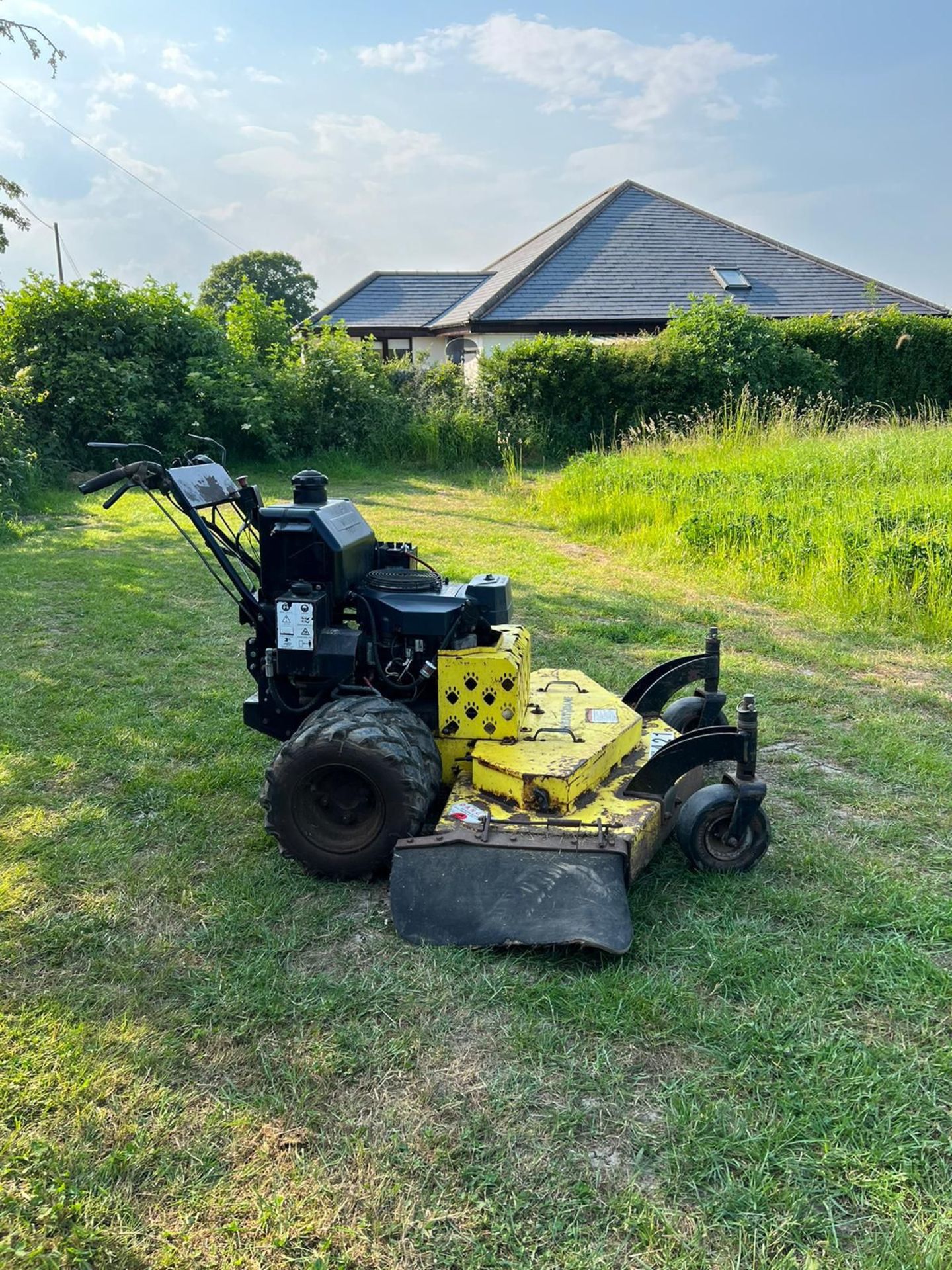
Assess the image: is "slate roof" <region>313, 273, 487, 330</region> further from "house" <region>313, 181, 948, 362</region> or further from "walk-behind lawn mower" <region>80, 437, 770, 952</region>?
"walk-behind lawn mower" <region>80, 437, 770, 952</region>

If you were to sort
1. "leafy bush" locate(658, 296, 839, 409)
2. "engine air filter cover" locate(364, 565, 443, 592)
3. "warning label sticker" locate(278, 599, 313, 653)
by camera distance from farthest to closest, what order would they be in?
1. "leafy bush" locate(658, 296, 839, 409)
2. "engine air filter cover" locate(364, 565, 443, 592)
3. "warning label sticker" locate(278, 599, 313, 653)

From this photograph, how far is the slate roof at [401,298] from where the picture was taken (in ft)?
88.5

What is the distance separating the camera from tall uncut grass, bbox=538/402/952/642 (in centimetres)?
661

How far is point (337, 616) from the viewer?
3631 mm

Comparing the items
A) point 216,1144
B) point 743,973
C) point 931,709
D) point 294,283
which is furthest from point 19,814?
point 294,283

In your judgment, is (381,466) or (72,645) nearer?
(72,645)

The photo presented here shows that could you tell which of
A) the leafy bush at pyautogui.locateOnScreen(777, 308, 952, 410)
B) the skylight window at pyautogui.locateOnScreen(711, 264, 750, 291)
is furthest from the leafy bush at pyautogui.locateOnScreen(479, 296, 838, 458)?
the skylight window at pyautogui.locateOnScreen(711, 264, 750, 291)

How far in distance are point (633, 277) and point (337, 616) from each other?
67.8 ft

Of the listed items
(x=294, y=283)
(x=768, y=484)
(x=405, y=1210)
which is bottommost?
(x=405, y=1210)

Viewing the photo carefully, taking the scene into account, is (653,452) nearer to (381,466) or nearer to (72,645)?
(381,466)

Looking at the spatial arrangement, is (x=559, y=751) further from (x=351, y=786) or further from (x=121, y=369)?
(x=121, y=369)

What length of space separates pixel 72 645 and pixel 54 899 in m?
3.26

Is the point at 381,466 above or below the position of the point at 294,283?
below

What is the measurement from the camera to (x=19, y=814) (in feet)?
12.6
